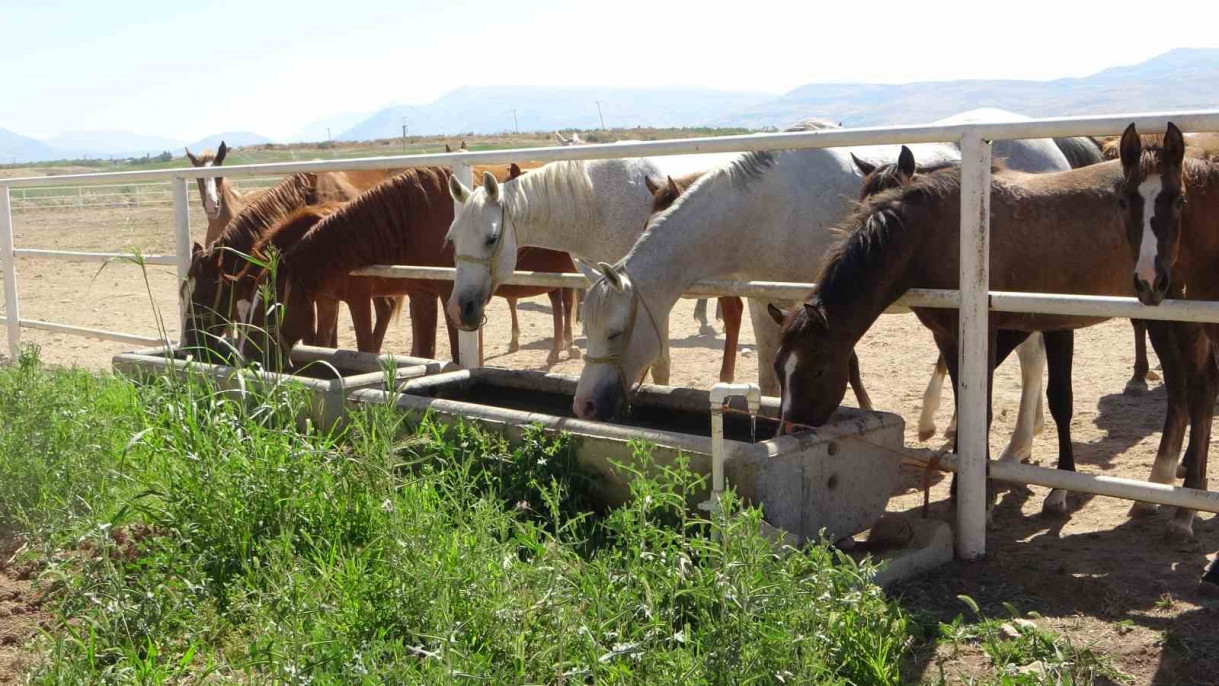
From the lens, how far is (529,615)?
2.56 m

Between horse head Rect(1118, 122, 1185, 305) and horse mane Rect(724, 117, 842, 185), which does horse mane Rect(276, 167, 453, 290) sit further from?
horse head Rect(1118, 122, 1185, 305)

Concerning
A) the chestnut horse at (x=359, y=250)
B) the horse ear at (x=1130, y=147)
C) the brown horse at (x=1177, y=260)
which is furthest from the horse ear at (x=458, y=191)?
the horse ear at (x=1130, y=147)

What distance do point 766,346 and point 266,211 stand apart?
374cm

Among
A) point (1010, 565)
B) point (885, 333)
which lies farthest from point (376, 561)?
point (885, 333)

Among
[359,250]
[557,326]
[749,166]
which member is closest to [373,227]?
[359,250]

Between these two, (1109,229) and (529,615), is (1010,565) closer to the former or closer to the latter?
(1109,229)

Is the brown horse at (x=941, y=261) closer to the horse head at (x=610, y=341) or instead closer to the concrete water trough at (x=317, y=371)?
the horse head at (x=610, y=341)

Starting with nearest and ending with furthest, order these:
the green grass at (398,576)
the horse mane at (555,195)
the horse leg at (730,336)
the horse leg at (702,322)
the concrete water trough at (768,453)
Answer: the green grass at (398,576) < the concrete water trough at (768,453) < the horse mane at (555,195) < the horse leg at (730,336) < the horse leg at (702,322)

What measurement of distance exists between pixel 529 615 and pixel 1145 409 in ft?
15.2

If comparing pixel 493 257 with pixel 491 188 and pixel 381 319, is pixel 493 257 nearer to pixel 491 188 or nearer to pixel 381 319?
pixel 491 188

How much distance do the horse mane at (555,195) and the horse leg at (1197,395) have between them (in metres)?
2.88

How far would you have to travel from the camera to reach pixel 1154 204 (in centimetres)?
306

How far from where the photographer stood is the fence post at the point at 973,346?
11.0ft

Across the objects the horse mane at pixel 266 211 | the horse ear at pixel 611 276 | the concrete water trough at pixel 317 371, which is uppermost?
the horse mane at pixel 266 211
